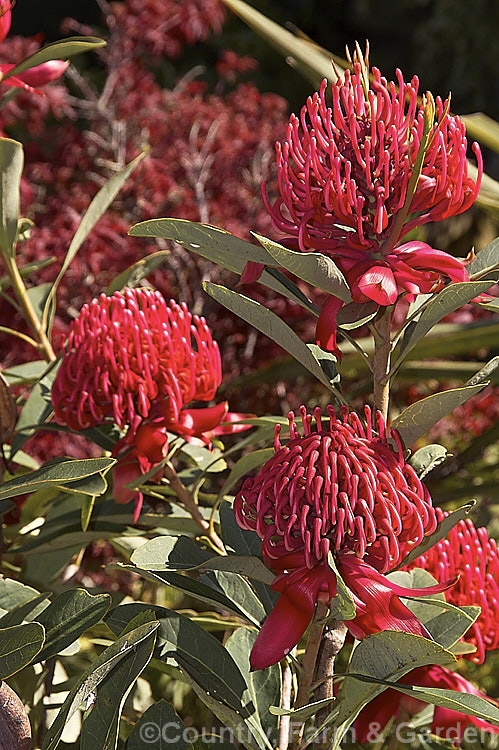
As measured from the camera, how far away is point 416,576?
26.2 inches

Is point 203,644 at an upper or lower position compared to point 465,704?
lower

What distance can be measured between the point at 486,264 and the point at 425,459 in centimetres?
15

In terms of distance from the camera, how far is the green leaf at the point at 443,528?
53cm

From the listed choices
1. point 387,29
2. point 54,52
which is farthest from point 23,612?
point 387,29

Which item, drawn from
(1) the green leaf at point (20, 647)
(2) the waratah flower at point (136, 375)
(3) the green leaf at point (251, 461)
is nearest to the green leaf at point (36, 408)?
(2) the waratah flower at point (136, 375)

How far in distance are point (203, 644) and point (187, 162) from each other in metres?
1.36

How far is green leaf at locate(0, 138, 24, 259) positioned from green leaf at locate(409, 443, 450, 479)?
490 millimetres

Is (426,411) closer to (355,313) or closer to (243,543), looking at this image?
(355,313)

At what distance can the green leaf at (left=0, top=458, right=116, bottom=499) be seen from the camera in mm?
559

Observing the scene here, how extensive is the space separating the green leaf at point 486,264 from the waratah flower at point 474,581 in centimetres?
22

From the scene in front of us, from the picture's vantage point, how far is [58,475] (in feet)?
1.91

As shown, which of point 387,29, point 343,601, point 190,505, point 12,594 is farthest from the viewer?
point 387,29

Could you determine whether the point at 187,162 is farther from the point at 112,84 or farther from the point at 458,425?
the point at 458,425

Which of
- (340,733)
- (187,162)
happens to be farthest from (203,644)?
(187,162)
